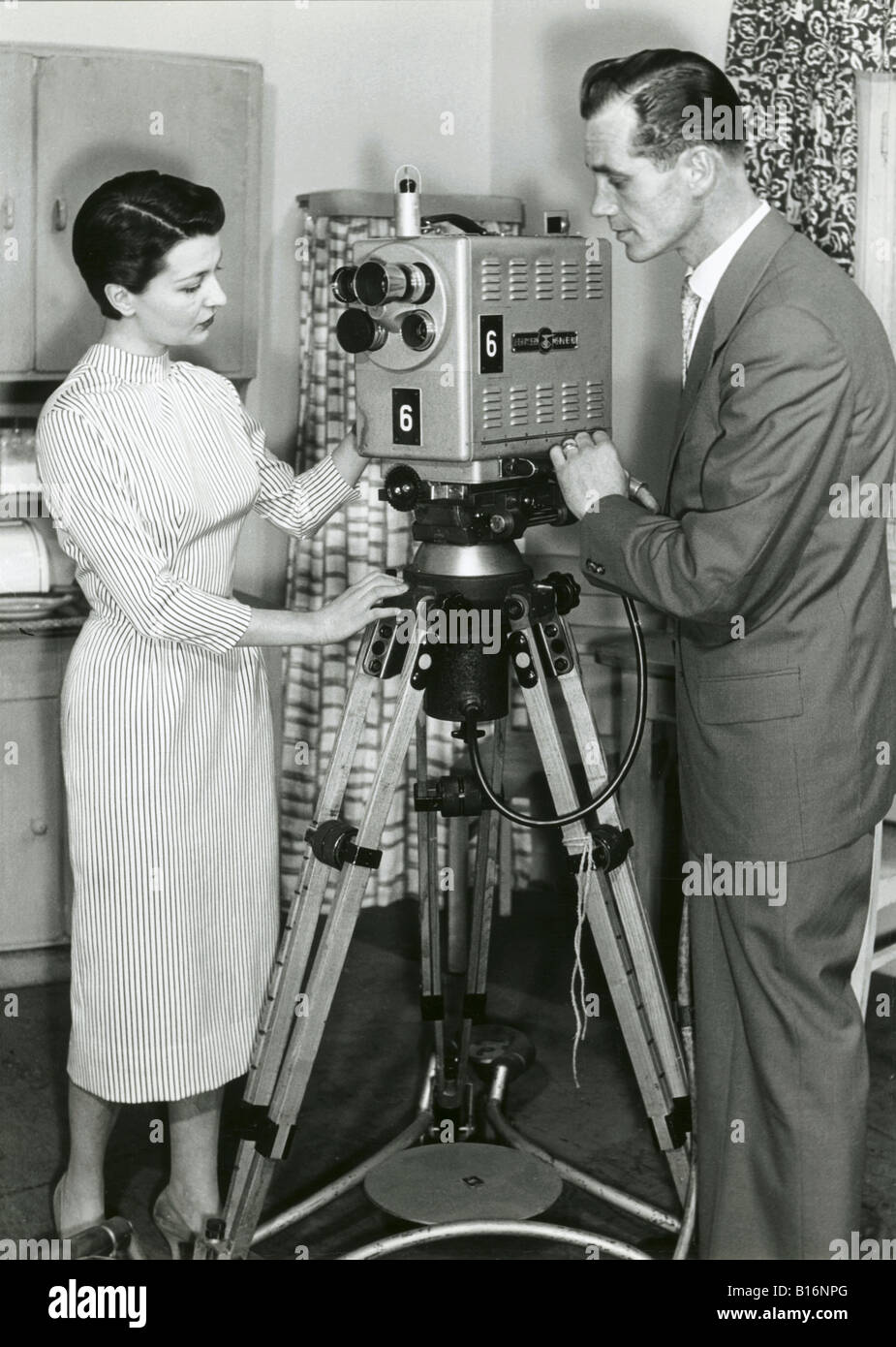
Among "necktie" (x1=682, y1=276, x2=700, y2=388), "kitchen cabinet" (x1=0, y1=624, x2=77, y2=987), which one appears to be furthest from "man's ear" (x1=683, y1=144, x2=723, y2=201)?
"kitchen cabinet" (x1=0, y1=624, x2=77, y2=987)

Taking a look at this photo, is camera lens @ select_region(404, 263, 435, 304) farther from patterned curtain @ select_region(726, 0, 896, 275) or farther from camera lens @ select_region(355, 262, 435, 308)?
patterned curtain @ select_region(726, 0, 896, 275)

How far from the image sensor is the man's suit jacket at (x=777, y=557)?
2012 mm

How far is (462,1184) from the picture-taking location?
278cm

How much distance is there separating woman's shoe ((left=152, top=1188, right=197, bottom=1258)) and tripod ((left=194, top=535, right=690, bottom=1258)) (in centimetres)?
8

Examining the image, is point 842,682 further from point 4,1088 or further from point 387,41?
point 387,41

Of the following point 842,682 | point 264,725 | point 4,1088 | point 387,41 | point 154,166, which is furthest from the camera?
point 387,41

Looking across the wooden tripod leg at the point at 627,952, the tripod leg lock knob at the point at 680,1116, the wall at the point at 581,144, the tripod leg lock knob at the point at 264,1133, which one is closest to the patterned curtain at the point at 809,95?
the wall at the point at 581,144

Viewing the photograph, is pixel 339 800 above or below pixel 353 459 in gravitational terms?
below

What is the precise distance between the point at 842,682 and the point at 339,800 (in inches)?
31.1

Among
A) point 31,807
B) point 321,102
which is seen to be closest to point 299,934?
point 31,807

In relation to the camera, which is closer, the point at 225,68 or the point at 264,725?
the point at 264,725

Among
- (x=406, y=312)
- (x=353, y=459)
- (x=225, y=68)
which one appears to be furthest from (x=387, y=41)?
(x=406, y=312)

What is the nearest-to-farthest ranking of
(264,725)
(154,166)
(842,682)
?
(842,682) < (264,725) < (154,166)

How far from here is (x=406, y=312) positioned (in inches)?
87.3
